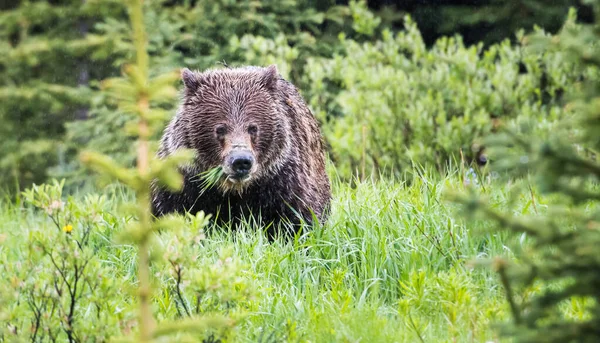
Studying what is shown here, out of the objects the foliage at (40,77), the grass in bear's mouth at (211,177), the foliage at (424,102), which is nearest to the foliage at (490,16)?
the foliage at (424,102)

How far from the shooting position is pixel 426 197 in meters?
4.55

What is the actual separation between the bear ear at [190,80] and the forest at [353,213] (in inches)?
14.9

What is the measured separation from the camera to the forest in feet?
6.88

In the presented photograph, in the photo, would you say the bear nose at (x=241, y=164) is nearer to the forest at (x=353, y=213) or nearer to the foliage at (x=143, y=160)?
the forest at (x=353, y=213)

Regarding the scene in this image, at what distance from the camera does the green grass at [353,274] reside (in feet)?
10.2

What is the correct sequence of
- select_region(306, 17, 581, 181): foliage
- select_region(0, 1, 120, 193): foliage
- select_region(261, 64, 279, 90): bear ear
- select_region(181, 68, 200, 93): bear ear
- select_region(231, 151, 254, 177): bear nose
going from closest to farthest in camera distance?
select_region(231, 151, 254, 177): bear nose
select_region(181, 68, 200, 93): bear ear
select_region(261, 64, 279, 90): bear ear
select_region(306, 17, 581, 181): foliage
select_region(0, 1, 120, 193): foliage

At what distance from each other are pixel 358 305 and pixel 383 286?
53 centimetres

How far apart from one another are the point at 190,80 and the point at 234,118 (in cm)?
41

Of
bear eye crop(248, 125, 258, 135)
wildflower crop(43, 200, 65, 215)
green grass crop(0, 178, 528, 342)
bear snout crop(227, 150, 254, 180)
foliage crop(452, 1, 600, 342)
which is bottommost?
green grass crop(0, 178, 528, 342)

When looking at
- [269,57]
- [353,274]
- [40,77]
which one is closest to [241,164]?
[353,274]

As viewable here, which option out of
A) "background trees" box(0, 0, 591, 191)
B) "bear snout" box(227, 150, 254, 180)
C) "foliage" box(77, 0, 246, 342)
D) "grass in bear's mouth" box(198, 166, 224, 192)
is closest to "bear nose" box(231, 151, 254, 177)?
"bear snout" box(227, 150, 254, 180)

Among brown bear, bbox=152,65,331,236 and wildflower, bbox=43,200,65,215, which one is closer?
wildflower, bbox=43,200,65,215

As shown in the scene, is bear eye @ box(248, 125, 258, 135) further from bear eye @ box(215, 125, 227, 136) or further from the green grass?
the green grass

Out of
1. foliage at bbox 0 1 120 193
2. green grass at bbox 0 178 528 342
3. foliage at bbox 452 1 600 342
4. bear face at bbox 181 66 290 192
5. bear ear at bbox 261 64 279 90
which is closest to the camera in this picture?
foliage at bbox 452 1 600 342
